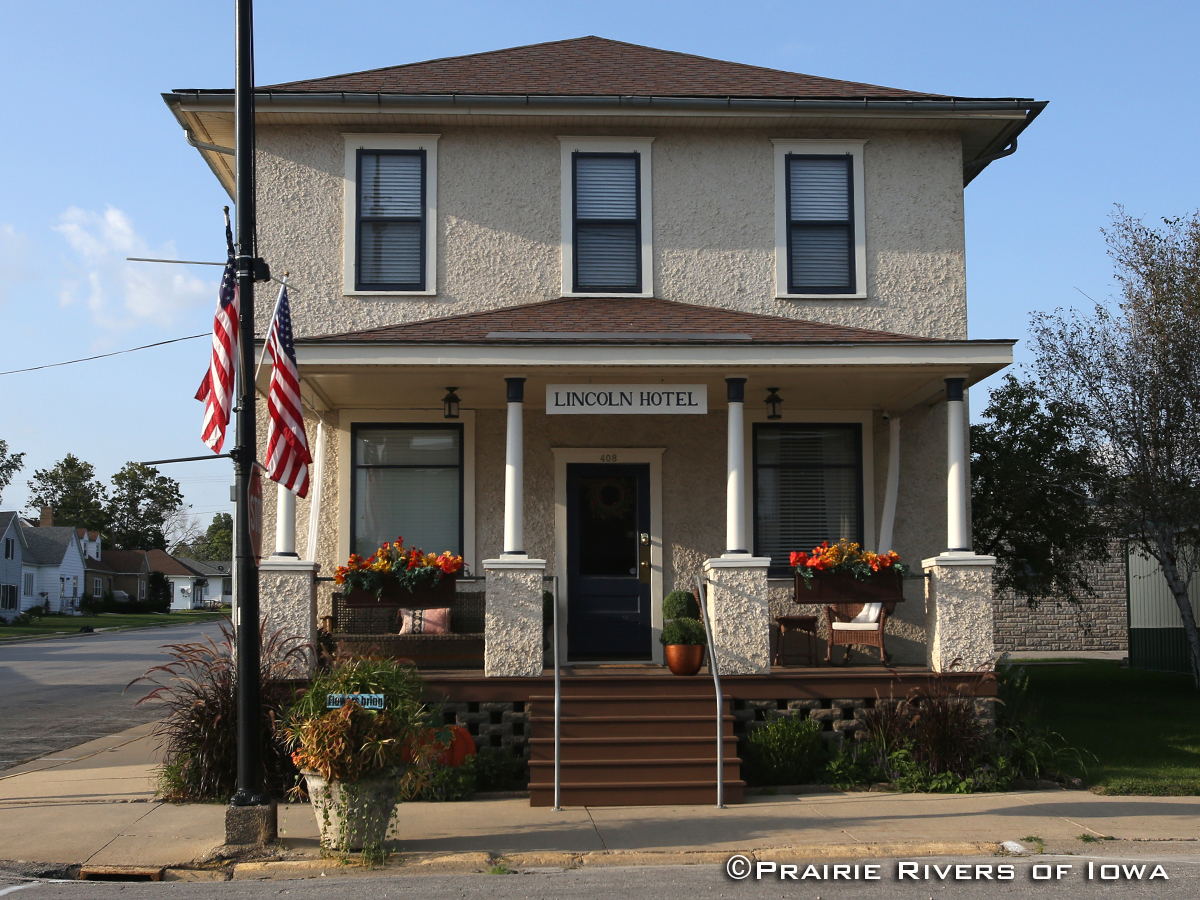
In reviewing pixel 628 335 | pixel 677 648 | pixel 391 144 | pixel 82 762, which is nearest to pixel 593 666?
pixel 677 648

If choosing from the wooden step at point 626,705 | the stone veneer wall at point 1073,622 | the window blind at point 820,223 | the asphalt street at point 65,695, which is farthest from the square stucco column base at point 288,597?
the stone veneer wall at point 1073,622

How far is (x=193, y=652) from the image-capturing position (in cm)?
952

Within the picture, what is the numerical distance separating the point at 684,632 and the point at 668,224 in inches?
184

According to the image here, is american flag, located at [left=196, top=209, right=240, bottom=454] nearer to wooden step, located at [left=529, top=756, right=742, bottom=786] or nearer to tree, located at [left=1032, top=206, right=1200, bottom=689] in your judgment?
wooden step, located at [left=529, top=756, right=742, bottom=786]

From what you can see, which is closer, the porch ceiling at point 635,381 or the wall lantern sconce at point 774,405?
the porch ceiling at point 635,381

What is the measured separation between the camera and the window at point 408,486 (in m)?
12.2

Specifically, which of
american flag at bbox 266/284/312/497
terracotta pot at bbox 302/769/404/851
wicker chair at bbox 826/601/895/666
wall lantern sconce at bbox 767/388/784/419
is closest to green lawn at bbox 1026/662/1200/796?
wicker chair at bbox 826/601/895/666

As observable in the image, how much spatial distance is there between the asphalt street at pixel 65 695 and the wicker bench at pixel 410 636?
3.73 metres

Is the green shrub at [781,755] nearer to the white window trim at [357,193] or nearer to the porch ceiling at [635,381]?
the porch ceiling at [635,381]

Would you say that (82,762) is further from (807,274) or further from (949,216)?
(949,216)

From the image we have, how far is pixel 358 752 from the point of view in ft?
24.3

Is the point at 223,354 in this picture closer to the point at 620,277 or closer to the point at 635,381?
the point at 635,381

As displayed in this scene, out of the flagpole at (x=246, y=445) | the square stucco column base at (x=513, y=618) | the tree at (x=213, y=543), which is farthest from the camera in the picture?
the tree at (x=213, y=543)

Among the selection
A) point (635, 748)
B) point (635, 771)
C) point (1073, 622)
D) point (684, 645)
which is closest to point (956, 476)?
point (684, 645)
